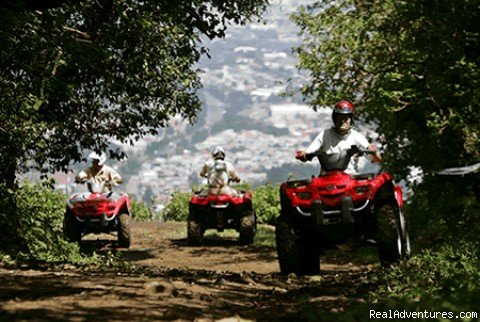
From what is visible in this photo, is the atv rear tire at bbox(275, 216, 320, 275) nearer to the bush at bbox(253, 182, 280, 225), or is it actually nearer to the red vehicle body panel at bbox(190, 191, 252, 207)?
the red vehicle body panel at bbox(190, 191, 252, 207)

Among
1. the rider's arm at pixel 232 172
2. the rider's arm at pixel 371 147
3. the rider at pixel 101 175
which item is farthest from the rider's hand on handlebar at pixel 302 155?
the rider's arm at pixel 232 172

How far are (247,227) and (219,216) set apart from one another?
0.68 m

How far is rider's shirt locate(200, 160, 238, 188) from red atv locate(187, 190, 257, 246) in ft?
1.17

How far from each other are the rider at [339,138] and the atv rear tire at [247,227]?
7.47 meters

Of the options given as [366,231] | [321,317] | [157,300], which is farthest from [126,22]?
[321,317]

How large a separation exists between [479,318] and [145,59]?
1040cm

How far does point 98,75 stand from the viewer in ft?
44.4

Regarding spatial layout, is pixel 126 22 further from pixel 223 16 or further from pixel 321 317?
pixel 321 317

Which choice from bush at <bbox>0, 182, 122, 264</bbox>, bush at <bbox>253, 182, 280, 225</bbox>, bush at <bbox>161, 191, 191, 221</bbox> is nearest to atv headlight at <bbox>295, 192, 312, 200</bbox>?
bush at <bbox>0, 182, 122, 264</bbox>

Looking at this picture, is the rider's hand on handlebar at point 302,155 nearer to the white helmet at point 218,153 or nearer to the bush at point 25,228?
the bush at point 25,228

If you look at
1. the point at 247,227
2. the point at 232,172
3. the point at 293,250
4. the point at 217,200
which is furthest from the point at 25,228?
the point at 232,172

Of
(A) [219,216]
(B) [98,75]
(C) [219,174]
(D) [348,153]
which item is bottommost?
(A) [219,216]

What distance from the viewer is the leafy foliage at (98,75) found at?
34.9 ft

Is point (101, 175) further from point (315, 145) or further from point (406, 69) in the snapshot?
point (315, 145)
